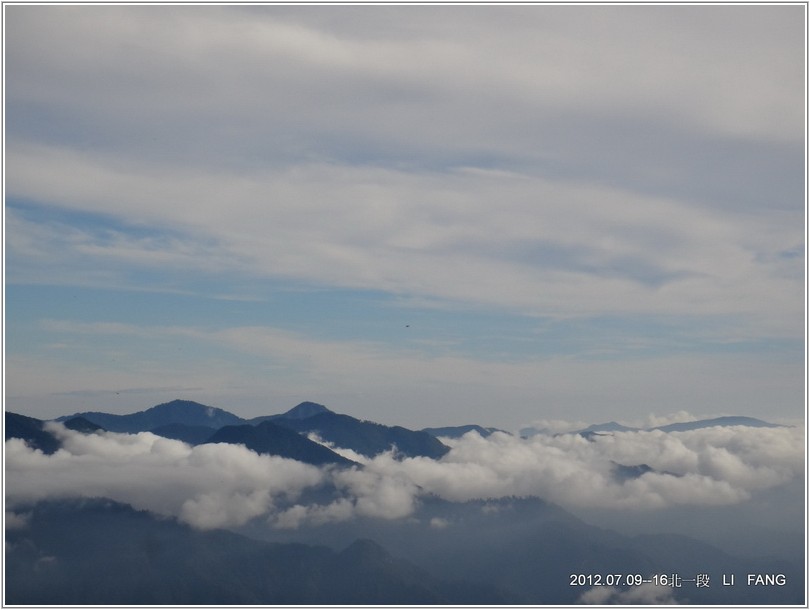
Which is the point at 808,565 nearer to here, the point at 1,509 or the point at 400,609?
the point at 400,609

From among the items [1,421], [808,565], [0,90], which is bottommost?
[808,565]

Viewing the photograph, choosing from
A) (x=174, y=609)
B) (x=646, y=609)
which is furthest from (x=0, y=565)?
(x=646, y=609)

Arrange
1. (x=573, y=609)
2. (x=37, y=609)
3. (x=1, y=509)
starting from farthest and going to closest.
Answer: (x=1, y=509), (x=37, y=609), (x=573, y=609)

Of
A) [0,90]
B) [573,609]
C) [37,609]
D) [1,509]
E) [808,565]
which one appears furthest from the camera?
[1,509]

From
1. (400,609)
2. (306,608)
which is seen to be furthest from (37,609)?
(400,609)

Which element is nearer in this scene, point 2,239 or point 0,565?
point 2,239

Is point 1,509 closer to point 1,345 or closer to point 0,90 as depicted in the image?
point 1,345

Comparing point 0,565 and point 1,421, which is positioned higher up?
point 1,421

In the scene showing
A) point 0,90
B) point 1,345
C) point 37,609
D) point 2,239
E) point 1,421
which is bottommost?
point 37,609

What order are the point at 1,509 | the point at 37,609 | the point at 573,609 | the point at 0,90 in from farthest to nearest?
the point at 1,509 < the point at 37,609 < the point at 0,90 < the point at 573,609
